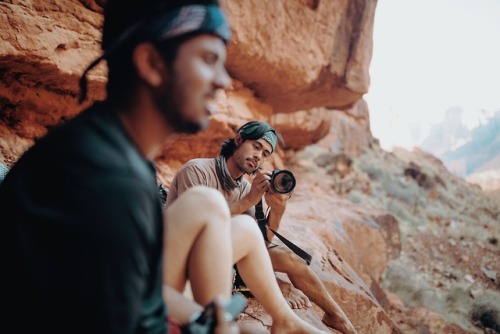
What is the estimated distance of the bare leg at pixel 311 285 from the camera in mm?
2160

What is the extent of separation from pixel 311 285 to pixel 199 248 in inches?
55.4

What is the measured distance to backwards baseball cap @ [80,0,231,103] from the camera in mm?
734

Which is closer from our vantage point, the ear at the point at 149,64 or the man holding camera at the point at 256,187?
the ear at the point at 149,64

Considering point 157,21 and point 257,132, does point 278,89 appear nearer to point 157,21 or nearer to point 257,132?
point 257,132

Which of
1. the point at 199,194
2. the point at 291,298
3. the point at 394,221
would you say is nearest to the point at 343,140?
the point at 394,221

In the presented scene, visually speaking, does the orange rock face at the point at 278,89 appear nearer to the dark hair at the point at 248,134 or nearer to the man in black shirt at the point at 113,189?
the dark hair at the point at 248,134

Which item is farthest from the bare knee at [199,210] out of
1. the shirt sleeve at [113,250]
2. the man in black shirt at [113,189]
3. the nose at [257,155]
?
the nose at [257,155]

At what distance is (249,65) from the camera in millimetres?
5094

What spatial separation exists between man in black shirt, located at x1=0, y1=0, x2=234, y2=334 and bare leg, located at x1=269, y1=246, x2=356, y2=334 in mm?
1536

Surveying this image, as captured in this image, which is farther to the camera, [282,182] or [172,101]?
[282,182]

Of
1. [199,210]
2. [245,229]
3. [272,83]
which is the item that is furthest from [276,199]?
[272,83]

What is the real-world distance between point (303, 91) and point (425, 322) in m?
3.91

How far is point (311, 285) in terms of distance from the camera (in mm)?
2213

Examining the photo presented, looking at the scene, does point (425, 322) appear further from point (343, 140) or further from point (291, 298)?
point (343, 140)
